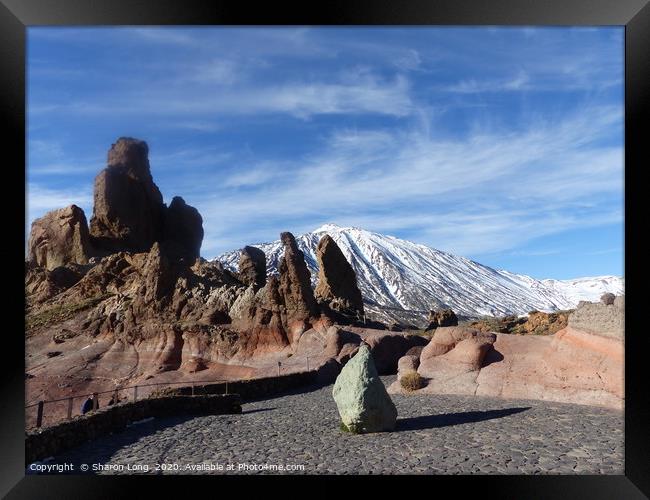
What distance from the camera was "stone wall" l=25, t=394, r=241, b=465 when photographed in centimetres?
892

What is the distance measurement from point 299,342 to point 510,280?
66.7 metres

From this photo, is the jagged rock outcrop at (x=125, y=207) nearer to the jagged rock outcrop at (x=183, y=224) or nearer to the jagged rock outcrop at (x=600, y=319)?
the jagged rock outcrop at (x=183, y=224)

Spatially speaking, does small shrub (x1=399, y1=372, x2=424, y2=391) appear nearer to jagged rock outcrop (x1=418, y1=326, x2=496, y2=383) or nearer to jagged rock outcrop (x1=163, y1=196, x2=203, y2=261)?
jagged rock outcrop (x1=418, y1=326, x2=496, y2=383)

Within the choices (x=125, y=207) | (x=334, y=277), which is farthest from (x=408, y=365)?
(x=125, y=207)

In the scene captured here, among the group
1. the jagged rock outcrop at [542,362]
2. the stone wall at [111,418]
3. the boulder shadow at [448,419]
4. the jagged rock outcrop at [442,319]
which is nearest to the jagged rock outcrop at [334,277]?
the jagged rock outcrop at [442,319]

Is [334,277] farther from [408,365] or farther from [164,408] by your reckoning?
[164,408]

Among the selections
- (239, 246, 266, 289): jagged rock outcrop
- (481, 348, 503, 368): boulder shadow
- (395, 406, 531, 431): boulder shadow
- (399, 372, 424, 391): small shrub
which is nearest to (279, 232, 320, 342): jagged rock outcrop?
(399, 372, 424, 391): small shrub

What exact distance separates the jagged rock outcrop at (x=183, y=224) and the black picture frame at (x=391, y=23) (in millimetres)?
55865

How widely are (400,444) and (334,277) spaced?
30815mm

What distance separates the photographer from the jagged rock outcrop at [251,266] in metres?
47.0

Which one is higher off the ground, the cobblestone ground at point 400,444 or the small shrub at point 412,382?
the cobblestone ground at point 400,444

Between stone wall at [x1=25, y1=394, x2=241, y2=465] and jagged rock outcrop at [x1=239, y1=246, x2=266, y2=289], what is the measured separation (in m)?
31.7
